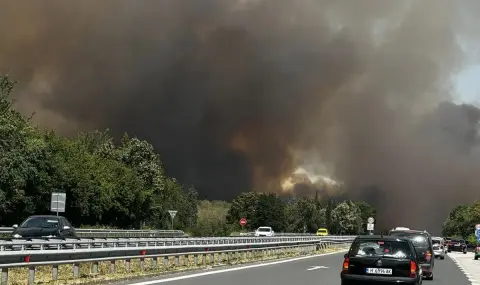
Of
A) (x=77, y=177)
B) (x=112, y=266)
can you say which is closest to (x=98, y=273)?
(x=112, y=266)

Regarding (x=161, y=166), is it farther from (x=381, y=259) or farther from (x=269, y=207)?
(x=381, y=259)

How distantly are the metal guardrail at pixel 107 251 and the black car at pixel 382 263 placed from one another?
7.40 metres

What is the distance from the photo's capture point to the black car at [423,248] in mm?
24359

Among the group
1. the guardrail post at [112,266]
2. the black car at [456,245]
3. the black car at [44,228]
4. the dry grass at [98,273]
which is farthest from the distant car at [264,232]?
the guardrail post at [112,266]

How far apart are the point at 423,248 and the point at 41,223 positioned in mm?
15164

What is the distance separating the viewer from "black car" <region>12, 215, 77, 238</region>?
24.1 m

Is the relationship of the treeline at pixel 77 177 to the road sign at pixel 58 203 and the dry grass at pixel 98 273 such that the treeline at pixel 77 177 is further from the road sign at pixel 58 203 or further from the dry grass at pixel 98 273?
the dry grass at pixel 98 273

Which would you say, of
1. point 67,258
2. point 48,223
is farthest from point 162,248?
point 67,258

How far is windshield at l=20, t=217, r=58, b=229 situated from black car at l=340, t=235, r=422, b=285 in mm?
13640

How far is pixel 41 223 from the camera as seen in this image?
24922mm

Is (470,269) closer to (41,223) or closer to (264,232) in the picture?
(41,223)

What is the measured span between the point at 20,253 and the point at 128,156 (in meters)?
91.0

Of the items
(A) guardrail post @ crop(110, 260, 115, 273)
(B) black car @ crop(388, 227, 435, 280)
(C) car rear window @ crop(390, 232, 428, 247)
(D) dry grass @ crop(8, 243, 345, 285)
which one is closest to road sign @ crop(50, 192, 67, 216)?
(D) dry grass @ crop(8, 243, 345, 285)

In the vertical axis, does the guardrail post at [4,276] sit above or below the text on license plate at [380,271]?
below
